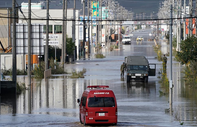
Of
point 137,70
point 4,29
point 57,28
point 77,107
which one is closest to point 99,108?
point 77,107

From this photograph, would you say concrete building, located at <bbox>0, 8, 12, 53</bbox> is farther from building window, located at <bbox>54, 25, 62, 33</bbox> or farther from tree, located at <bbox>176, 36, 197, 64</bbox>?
tree, located at <bbox>176, 36, 197, 64</bbox>

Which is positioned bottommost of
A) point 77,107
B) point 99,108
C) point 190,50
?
point 77,107

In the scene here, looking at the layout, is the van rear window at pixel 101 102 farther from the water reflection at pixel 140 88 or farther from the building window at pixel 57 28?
the building window at pixel 57 28

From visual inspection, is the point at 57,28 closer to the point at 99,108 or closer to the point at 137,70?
the point at 137,70

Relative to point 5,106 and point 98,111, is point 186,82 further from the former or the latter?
point 98,111

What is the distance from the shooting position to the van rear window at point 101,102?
62.2ft

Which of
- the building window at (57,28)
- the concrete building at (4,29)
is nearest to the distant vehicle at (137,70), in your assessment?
the concrete building at (4,29)

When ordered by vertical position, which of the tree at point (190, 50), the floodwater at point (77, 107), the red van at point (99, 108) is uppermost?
the tree at point (190, 50)

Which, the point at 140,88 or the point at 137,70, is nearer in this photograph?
the point at 140,88

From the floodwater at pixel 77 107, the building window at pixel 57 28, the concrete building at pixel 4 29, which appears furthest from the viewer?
the building window at pixel 57 28

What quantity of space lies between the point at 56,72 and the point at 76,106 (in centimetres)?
2454

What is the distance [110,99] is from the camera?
19156 millimetres

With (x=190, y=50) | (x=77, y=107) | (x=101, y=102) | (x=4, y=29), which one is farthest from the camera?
(x=4, y=29)

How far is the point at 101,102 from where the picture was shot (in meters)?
19.1
